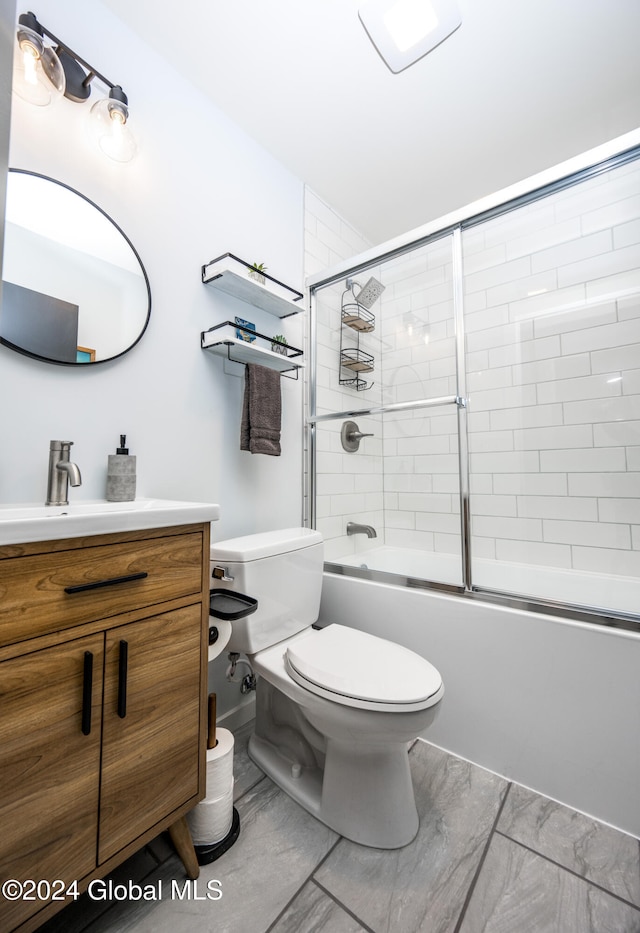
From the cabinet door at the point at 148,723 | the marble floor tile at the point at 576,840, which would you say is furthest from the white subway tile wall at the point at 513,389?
the cabinet door at the point at 148,723

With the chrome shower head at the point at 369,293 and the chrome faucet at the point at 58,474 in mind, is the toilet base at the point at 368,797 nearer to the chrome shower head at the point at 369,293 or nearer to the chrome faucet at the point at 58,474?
A: the chrome faucet at the point at 58,474

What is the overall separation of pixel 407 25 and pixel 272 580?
5.95 feet

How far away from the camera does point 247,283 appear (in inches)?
62.4

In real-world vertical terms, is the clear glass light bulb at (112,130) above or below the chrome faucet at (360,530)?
above

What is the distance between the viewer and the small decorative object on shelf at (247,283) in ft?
5.01

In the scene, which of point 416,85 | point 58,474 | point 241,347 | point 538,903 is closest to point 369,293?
point 416,85

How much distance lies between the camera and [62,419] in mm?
1159

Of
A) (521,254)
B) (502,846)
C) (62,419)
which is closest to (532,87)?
(521,254)

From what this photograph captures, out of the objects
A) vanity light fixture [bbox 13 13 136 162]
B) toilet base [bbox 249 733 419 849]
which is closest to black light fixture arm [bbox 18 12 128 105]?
vanity light fixture [bbox 13 13 136 162]

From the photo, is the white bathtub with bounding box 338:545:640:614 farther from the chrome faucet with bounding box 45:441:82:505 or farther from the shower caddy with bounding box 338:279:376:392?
the chrome faucet with bounding box 45:441:82:505

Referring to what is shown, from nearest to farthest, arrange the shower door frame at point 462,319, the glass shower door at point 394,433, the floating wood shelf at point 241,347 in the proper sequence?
the shower door frame at point 462,319, the floating wood shelf at point 241,347, the glass shower door at point 394,433

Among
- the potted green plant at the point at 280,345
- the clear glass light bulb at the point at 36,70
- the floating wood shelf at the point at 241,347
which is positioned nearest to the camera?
the clear glass light bulb at the point at 36,70

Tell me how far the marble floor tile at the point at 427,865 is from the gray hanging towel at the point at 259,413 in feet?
4.06

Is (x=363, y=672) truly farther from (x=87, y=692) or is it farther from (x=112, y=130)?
(x=112, y=130)
